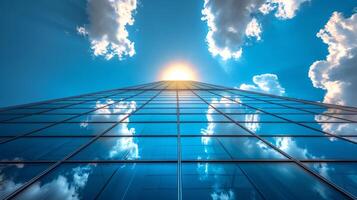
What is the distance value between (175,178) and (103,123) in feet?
17.9

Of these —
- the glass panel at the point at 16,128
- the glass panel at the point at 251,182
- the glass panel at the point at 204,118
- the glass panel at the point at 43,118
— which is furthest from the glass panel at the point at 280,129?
the glass panel at the point at 16,128

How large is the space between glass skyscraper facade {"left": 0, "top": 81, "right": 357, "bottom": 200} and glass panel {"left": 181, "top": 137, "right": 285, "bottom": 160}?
28 mm

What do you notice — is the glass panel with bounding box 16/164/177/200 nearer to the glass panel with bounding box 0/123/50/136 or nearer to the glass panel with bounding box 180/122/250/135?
the glass panel with bounding box 180/122/250/135

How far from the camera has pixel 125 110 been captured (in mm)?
12539

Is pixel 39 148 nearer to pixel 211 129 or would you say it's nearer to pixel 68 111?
pixel 68 111

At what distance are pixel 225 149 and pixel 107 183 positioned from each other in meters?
3.49

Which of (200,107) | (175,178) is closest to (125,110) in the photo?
(200,107)

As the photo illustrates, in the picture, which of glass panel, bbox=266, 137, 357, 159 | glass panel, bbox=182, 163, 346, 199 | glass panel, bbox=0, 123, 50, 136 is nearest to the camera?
glass panel, bbox=182, 163, 346, 199

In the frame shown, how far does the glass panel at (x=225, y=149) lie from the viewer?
637 centimetres

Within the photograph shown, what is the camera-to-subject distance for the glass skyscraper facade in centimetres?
491

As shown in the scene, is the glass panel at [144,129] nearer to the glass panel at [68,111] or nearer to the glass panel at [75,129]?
the glass panel at [75,129]

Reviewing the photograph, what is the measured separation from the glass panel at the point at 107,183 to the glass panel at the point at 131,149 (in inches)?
17.2

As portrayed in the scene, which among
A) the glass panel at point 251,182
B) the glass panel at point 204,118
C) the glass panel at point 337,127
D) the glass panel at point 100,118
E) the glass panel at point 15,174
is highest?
the glass panel at point 204,118

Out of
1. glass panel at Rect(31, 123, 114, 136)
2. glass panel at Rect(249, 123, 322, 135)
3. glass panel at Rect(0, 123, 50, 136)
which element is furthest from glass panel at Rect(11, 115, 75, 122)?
glass panel at Rect(249, 123, 322, 135)
